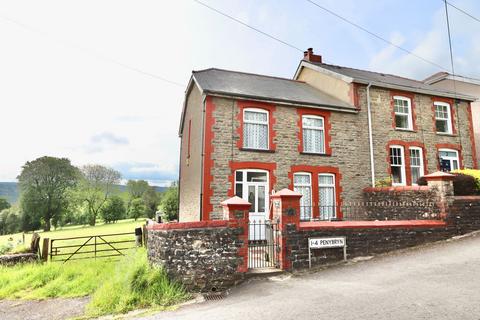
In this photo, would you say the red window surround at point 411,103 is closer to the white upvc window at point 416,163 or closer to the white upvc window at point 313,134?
the white upvc window at point 416,163

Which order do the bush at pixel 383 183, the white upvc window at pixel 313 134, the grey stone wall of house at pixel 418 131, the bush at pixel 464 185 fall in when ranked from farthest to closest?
the grey stone wall of house at pixel 418 131 → the bush at pixel 383 183 → the white upvc window at pixel 313 134 → the bush at pixel 464 185

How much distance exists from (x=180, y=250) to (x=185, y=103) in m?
12.2

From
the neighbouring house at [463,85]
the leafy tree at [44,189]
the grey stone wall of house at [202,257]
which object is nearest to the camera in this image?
the grey stone wall of house at [202,257]

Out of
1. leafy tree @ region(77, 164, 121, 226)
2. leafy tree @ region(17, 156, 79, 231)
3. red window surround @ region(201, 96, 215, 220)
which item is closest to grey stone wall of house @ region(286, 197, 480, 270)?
red window surround @ region(201, 96, 215, 220)

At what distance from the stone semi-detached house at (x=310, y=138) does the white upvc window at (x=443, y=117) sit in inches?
2.3

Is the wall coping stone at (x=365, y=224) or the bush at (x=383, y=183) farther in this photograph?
the bush at (x=383, y=183)

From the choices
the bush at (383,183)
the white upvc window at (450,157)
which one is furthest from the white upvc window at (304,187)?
the white upvc window at (450,157)

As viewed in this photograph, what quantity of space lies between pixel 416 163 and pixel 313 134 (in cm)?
636

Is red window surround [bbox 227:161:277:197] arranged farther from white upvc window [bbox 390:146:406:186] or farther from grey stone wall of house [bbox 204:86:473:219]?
white upvc window [bbox 390:146:406:186]

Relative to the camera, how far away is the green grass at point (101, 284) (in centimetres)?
640

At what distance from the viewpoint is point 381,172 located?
1443 cm

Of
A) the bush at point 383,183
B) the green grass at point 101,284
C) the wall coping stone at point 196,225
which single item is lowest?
the green grass at point 101,284

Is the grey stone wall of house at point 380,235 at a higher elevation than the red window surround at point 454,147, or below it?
below

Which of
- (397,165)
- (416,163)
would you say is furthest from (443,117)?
(397,165)
